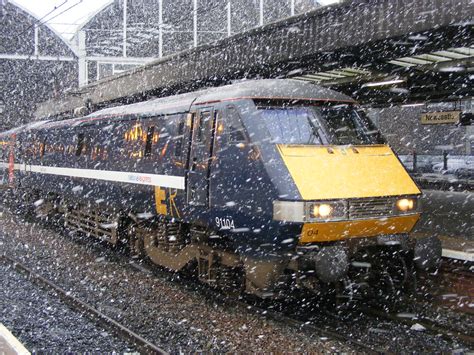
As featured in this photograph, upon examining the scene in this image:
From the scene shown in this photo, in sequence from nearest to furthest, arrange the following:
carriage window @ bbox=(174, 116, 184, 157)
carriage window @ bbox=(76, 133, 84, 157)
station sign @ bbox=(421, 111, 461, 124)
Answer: carriage window @ bbox=(174, 116, 184, 157) < carriage window @ bbox=(76, 133, 84, 157) < station sign @ bbox=(421, 111, 461, 124)

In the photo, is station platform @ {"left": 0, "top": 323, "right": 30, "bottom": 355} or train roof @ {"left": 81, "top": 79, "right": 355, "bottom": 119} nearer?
station platform @ {"left": 0, "top": 323, "right": 30, "bottom": 355}

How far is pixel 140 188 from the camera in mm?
9555

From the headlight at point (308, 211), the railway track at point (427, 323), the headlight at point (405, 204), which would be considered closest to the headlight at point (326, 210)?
the headlight at point (308, 211)

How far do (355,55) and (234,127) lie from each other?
437 cm

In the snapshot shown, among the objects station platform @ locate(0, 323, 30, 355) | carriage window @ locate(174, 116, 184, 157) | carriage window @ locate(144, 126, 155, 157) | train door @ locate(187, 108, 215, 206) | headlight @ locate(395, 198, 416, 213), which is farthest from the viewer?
carriage window @ locate(144, 126, 155, 157)

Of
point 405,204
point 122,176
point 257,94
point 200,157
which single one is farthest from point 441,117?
point 200,157

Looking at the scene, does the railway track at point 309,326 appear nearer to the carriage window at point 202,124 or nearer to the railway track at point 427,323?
the railway track at point 427,323

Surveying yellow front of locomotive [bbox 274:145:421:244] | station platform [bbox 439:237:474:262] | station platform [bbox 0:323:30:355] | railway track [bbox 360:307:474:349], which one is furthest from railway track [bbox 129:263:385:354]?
station platform [bbox 439:237:474:262]

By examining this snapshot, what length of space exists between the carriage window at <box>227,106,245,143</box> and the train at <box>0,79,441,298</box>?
0.06 feet

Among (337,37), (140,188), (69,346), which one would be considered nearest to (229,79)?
(337,37)

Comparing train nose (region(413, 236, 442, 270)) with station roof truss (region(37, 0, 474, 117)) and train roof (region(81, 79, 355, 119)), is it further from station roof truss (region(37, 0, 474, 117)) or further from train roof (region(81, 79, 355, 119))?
station roof truss (region(37, 0, 474, 117))

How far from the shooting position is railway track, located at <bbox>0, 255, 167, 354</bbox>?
624 centimetres

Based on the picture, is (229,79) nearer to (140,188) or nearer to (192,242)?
(140,188)

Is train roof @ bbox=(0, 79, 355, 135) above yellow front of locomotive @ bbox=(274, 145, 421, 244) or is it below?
above
